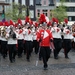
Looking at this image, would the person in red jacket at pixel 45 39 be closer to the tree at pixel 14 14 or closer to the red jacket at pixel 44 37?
the red jacket at pixel 44 37

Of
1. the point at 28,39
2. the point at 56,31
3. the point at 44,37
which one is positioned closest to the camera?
the point at 44,37

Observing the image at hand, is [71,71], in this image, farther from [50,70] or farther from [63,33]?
[63,33]

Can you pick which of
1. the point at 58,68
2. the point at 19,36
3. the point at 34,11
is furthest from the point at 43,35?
the point at 34,11

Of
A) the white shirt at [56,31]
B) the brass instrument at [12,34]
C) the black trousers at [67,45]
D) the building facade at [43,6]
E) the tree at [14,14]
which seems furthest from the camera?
the building facade at [43,6]

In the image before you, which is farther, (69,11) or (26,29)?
(69,11)

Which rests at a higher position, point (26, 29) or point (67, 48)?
point (26, 29)

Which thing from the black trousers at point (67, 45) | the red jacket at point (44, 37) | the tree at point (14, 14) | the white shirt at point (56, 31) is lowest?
the tree at point (14, 14)

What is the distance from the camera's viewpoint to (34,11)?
2859 inches

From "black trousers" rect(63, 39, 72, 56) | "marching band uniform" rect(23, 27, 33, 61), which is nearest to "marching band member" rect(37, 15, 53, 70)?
"marching band uniform" rect(23, 27, 33, 61)

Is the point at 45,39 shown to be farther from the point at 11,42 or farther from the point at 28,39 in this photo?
the point at 28,39

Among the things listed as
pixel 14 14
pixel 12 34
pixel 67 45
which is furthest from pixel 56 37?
pixel 14 14

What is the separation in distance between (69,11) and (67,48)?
210 feet

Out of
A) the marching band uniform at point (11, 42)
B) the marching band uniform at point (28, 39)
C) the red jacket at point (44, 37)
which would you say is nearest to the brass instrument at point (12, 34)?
the marching band uniform at point (11, 42)

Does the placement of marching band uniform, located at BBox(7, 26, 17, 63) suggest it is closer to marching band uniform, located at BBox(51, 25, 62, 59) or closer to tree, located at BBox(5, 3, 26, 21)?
marching band uniform, located at BBox(51, 25, 62, 59)
